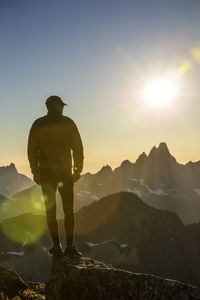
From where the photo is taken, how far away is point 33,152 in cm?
789

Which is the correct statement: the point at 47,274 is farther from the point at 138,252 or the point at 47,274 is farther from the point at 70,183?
the point at 70,183

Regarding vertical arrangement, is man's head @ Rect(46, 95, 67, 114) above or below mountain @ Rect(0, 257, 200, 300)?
above

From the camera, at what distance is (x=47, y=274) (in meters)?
146

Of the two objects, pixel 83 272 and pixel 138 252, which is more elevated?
pixel 138 252

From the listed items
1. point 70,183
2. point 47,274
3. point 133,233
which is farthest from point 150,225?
point 70,183

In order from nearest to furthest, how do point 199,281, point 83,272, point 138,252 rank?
point 83,272
point 199,281
point 138,252

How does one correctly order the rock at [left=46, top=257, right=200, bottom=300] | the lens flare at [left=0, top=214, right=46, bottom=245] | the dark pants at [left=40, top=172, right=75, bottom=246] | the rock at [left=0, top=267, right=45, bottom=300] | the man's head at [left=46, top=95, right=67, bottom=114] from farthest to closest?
the lens flare at [left=0, top=214, right=46, bottom=245] → the rock at [left=0, top=267, right=45, bottom=300] → the man's head at [left=46, top=95, right=67, bottom=114] → the dark pants at [left=40, top=172, right=75, bottom=246] → the rock at [left=46, top=257, right=200, bottom=300]

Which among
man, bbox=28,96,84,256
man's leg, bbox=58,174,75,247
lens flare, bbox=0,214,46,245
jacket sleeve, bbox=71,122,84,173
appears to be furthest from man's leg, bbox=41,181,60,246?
lens flare, bbox=0,214,46,245

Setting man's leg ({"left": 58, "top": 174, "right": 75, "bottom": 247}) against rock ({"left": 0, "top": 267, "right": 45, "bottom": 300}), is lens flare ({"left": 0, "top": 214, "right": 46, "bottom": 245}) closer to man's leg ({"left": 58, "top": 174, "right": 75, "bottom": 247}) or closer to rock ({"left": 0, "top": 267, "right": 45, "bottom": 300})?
rock ({"left": 0, "top": 267, "right": 45, "bottom": 300})

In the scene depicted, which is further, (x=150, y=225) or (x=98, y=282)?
(x=150, y=225)

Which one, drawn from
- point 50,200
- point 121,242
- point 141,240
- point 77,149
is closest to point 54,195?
point 50,200

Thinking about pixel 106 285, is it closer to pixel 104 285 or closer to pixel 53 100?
pixel 104 285

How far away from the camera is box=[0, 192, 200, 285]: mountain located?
15062 centimetres

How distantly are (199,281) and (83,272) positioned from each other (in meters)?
156
